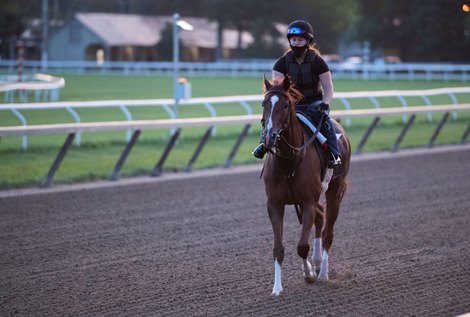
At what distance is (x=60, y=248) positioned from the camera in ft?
27.0

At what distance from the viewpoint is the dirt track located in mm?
6250

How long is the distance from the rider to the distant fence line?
3167 centimetres

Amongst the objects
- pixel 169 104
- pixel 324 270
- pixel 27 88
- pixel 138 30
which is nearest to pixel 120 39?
pixel 138 30

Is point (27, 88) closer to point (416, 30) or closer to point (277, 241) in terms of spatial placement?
point (277, 241)

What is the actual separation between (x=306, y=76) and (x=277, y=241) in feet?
4.87

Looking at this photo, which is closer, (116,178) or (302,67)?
(302,67)

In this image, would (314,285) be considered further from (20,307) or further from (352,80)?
(352,80)

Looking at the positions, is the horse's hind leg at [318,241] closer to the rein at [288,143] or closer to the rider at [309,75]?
the rider at [309,75]

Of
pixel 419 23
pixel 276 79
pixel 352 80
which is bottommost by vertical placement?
pixel 352 80

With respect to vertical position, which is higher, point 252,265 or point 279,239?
point 279,239

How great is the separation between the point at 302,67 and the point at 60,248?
2.98 meters

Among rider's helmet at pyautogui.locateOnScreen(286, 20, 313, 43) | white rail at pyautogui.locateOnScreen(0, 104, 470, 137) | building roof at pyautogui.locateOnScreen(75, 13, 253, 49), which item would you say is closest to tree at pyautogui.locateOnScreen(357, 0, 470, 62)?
building roof at pyautogui.locateOnScreen(75, 13, 253, 49)

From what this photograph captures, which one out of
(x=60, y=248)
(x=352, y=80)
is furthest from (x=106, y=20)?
(x=60, y=248)

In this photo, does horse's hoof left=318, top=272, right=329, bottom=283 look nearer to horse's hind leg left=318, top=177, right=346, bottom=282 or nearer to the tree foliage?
horse's hind leg left=318, top=177, right=346, bottom=282
